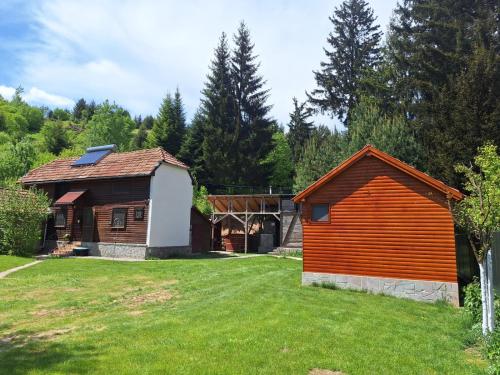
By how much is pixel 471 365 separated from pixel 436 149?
19906mm

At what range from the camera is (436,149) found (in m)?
24.6

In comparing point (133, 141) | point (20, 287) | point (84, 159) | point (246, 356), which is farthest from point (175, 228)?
point (133, 141)

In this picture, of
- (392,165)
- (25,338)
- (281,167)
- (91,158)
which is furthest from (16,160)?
(392,165)

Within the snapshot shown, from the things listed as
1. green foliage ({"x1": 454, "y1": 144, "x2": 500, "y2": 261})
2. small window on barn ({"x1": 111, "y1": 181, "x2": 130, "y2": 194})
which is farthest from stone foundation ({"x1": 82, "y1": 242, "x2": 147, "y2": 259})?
green foliage ({"x1": 454, "y1": 144, "x2": 500, "y2": 261})

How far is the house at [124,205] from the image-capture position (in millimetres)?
25938

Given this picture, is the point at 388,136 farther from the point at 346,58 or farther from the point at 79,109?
the point at 79,109

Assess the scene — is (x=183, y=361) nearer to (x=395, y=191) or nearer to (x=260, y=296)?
(x=260, y=296)

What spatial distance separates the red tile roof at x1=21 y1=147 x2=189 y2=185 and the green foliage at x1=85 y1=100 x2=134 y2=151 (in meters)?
28.3

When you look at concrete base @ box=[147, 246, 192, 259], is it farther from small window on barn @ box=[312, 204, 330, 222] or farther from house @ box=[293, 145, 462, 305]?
small window on barn @ box=[312, 204, 330, 222]

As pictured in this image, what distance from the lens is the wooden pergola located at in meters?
33.5

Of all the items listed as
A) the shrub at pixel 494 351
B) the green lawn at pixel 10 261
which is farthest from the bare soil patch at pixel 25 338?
the green lawn at pixel 10 261

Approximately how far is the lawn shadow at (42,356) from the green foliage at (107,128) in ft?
181

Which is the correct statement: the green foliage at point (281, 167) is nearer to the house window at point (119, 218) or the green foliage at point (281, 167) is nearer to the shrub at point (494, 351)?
the house window at point (119, 218)

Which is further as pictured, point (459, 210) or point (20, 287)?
point (20, 287)
